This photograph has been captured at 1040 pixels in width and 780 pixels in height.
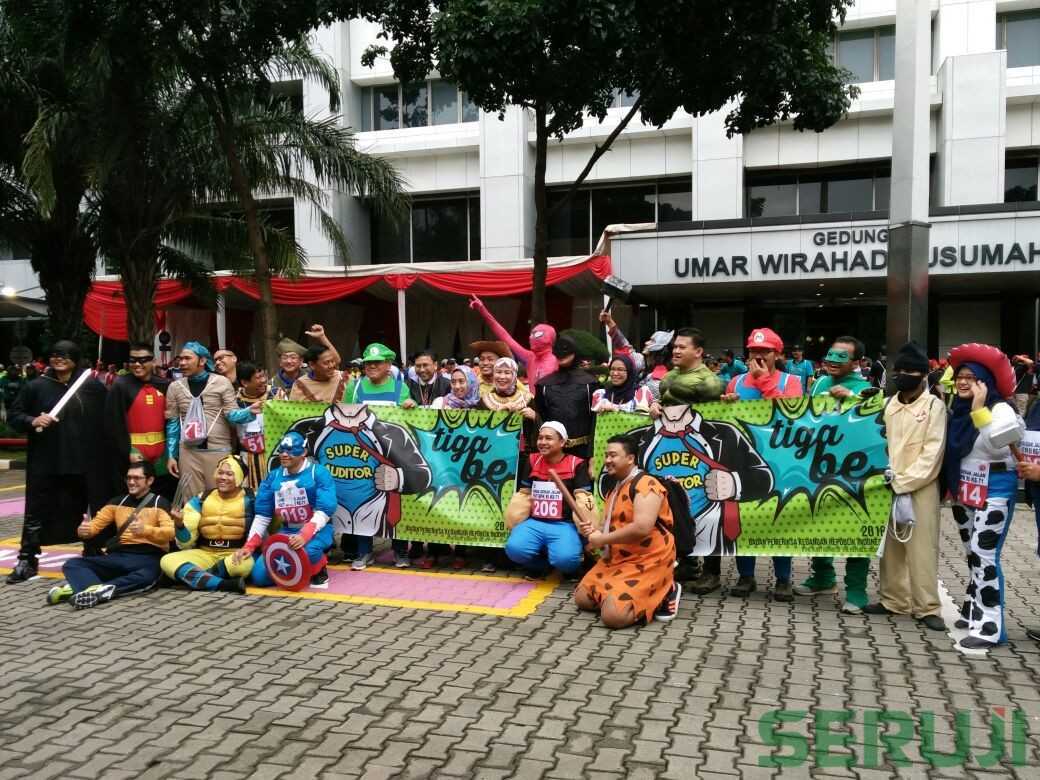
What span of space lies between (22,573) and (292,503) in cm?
223

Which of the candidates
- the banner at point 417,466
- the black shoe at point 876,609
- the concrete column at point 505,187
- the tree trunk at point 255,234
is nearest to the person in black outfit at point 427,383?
the banner at point 417,466

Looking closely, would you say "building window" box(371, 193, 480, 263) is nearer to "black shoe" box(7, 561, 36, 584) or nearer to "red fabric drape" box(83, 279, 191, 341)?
"red fabric drape" box(83, 279, 191, 341)

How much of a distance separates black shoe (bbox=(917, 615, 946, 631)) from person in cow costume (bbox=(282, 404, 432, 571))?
12.3 ft

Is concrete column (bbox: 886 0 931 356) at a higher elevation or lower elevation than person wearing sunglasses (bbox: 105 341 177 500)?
higher

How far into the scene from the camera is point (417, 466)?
276 inches

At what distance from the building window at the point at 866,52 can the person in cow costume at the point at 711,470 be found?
19.2m

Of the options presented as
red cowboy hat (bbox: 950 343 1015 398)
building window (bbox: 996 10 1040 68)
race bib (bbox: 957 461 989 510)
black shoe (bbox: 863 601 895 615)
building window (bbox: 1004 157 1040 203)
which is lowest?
black shoe (bbox: 863 601 895 615)

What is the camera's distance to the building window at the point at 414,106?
80.7ft

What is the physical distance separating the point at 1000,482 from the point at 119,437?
6.38 meters

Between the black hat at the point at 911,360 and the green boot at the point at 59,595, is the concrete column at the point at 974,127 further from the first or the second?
the green boot at the point at 59,595

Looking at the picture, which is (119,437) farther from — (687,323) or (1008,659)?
(687,323)

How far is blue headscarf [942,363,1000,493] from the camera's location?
496 cm

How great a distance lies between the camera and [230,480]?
6.34 metres

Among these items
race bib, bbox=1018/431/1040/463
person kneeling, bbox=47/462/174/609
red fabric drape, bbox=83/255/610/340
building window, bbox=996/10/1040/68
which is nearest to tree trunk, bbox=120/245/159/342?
red fabric drape, bbox=83/255/610/340
